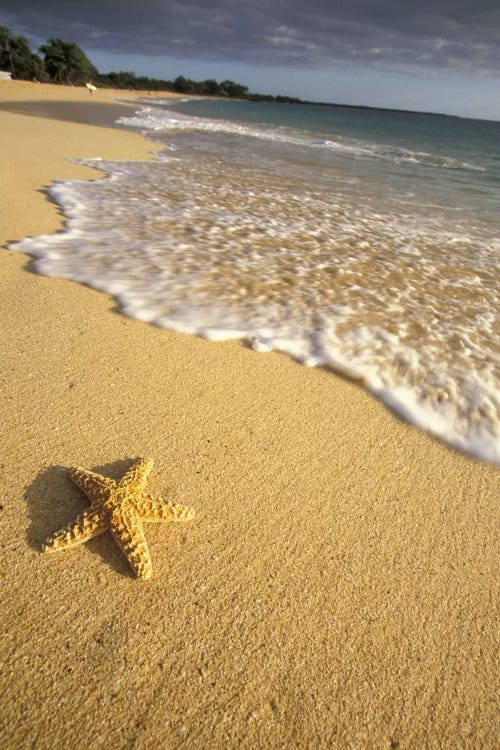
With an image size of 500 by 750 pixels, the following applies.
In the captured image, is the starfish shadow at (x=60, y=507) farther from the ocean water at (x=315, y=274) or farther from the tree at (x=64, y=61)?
the tree at (x=64, y=61)

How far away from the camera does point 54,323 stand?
304 cm

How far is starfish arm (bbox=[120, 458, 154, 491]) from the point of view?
1788 mm

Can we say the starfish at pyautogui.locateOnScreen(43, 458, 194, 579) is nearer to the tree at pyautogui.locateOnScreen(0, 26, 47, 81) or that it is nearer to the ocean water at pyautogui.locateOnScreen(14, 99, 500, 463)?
the ocean water at pyautogui.locateOnScreen(14, 99, 500, 463)

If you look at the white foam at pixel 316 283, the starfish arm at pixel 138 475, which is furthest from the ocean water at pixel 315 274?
the starfish arm at pixel 138 475

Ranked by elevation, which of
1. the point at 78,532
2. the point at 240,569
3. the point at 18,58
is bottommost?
the point at 240,569

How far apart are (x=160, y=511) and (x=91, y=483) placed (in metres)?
0.31

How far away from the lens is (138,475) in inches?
73.2

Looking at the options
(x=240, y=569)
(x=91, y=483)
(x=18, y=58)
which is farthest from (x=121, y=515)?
(x=18, y=58)

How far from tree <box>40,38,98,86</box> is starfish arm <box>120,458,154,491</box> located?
238 feet

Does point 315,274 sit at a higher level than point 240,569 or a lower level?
higher

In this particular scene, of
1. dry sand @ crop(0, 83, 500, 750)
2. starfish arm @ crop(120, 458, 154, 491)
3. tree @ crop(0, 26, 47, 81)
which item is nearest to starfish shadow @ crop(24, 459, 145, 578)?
dry sand @ crop(0, 83, 500, 750)

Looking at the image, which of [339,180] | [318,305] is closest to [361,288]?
[318,305]

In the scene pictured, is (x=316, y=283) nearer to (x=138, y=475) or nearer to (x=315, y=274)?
(x=315, y=274)

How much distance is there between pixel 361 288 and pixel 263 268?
970mm
